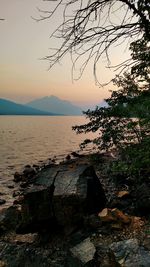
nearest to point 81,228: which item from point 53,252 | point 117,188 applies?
point 53,252

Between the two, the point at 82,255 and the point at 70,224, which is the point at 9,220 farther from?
the point at 82,255

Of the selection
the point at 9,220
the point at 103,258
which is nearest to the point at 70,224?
the point at 103,258

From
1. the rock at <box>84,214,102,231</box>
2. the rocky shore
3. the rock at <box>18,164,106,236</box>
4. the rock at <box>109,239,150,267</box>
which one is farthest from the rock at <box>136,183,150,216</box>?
the rock at <box>109,239,150,267</box>

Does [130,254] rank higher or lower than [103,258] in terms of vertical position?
higher

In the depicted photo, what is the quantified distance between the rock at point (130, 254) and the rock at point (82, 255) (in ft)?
3.08

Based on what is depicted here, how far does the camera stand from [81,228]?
1283 centimetres

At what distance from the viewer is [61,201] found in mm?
12969

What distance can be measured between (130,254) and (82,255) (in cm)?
181

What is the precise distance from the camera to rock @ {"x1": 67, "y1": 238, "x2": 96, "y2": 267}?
387 inches

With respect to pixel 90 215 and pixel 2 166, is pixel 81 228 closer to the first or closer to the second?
pixel 90 215

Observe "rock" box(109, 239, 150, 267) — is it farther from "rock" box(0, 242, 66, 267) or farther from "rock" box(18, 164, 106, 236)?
"rock" box(18, 164, 106, 236)

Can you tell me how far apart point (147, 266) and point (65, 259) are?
3.82 metres

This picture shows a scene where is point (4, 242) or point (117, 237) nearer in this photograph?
point (117, 237)

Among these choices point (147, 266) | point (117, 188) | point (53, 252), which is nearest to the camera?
point (147, 266)
